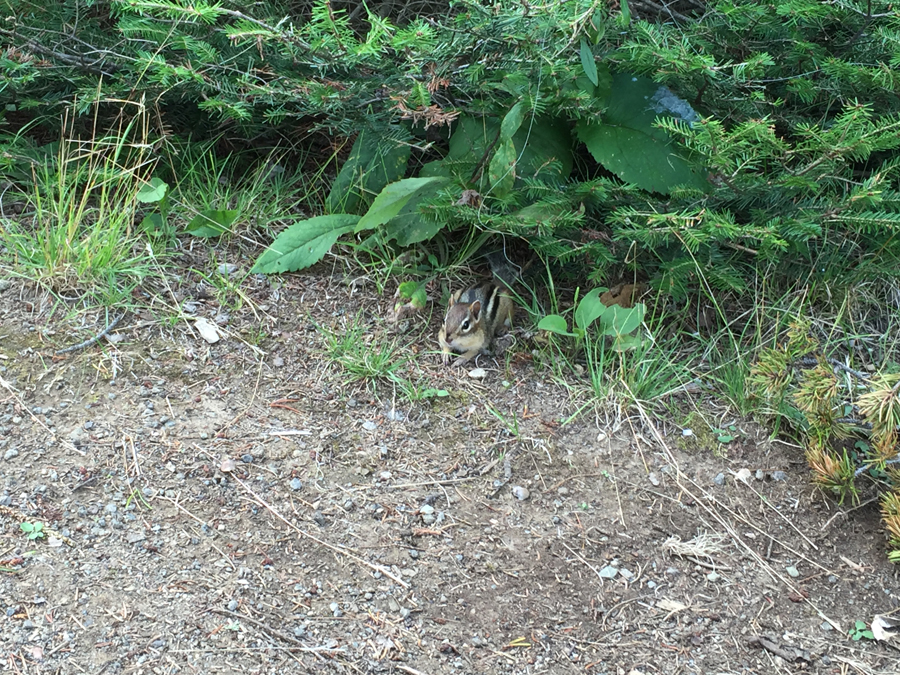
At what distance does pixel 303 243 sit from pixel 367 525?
4.46 ft

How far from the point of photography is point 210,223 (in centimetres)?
362

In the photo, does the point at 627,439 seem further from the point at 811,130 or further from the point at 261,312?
the point at 261,312

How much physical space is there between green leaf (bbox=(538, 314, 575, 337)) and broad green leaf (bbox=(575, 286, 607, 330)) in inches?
2.8

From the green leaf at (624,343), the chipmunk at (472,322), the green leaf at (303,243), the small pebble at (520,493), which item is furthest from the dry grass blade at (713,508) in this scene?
the green leaf at (303,243)

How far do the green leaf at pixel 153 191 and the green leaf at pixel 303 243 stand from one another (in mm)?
502

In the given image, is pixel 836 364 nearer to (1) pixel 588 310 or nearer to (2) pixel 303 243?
(1) pixel 588 310

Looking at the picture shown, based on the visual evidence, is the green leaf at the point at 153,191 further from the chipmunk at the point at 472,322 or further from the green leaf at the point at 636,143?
the green leaf at the point at 636,143

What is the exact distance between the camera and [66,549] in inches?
97.3

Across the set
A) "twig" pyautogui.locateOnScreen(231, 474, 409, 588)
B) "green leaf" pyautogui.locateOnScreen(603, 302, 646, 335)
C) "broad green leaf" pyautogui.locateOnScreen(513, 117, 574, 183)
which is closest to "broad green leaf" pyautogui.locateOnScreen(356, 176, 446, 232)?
"broad green leaf" pyautogui.locateOnScreen(513, 117, 574, 183)

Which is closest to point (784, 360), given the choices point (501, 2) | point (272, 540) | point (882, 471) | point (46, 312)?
point (882, 471)

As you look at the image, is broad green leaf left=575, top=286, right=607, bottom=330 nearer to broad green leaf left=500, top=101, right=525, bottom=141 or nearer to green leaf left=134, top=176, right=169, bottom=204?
broad green leaf left=500, top=101, right=525, bottom=141

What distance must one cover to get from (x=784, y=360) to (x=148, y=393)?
2.33 meters

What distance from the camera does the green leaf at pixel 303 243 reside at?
350 centimetres

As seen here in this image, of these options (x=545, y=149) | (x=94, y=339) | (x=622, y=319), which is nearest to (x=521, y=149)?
(x=545, y=149)
